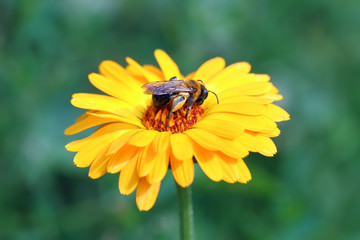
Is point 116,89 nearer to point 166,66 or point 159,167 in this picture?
point 166,66

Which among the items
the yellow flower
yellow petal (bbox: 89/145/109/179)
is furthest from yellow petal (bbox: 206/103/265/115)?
yellow petal (bbox: 89/145/109/179)

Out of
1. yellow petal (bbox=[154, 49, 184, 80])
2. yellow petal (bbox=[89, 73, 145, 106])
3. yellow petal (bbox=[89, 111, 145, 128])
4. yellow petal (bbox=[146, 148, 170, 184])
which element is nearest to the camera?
yellow petal (bbox=[146, 148, 170, 184])

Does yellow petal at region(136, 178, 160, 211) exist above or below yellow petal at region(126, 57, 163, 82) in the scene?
below

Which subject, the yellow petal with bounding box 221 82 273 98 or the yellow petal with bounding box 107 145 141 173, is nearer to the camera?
the yellow petal with bounding box 107 145 141 173

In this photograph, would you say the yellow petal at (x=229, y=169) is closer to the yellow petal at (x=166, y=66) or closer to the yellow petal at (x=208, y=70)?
the yellow petal at (x=208, y=70)

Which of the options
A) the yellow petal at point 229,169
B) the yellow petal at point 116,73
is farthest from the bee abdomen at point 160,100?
the yellow petal at point 229,169

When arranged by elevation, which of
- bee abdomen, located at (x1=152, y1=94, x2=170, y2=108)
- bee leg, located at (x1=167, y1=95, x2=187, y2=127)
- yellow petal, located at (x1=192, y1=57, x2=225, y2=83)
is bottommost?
bee leg, located at (x1=167, y1=95, x2=187, y2=127)

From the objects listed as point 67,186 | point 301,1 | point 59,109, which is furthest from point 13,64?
point 301,1

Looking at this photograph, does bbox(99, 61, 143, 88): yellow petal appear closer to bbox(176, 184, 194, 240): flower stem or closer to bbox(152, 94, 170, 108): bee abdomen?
bbox(152, 94, 170, 108): bee abdomen
